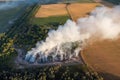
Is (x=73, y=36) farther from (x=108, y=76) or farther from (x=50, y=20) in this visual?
(x=50, y=20)

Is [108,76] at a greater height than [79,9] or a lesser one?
greater

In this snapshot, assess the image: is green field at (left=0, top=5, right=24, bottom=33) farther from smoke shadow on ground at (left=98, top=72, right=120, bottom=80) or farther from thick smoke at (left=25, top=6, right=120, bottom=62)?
smoke shadow on ground at (left=98, top=72, right=120, bottom=80)

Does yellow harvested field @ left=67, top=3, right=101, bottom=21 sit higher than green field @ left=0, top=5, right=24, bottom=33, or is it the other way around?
yellow harvested field @ left=67, top=3, right=101, bottom=21

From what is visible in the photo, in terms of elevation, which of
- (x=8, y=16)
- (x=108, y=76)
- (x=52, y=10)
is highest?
(x=108, y=76)

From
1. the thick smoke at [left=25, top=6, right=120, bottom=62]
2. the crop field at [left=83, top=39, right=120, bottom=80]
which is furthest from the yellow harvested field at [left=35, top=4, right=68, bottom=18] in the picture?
the crop field at [left=83, top=39, right=120, bottom=80]

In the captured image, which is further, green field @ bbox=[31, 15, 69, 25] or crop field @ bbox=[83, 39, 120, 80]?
green field @ bbox=[31, 15, 69, 25]

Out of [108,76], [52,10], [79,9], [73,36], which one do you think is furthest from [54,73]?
[52,10]
